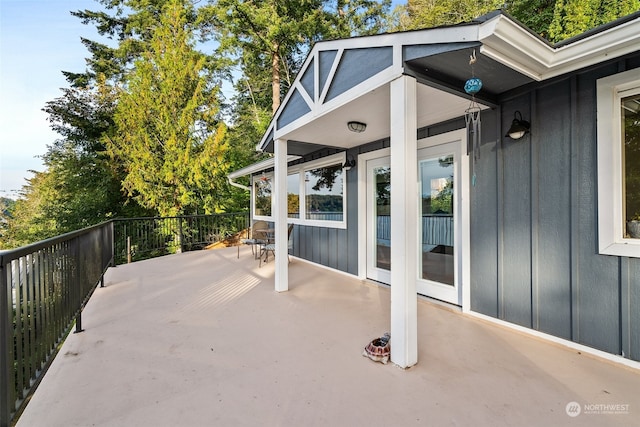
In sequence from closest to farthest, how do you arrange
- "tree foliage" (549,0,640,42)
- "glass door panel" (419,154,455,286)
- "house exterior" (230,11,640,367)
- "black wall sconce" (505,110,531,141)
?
"house exterior" (230,11,640,367)
"black wall sconce" (505,110,531,141)
"glass door panel" (419,154,455,286)
"tree foliage" (549,0,640,42)

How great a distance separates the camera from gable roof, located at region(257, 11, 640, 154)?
1790 mm

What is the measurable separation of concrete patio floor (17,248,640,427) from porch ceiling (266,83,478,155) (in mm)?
2175

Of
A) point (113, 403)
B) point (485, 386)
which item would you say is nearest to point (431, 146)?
point (485, 386)

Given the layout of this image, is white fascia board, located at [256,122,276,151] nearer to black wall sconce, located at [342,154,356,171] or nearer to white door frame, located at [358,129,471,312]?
black wall sconce, located at [342,154,356,171]

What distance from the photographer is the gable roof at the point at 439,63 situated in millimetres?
1790

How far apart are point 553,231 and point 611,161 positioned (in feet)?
2.14

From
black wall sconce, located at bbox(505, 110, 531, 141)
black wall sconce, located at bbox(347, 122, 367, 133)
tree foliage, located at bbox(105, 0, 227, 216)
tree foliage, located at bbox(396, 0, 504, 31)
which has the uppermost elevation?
tree foliage, located at bbox(396, 0, 504, 31)

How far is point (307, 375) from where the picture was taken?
2025 mm

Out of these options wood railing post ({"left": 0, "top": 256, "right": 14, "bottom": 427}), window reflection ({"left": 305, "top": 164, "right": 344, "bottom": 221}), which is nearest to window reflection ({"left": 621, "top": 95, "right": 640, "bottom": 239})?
window reflection ({"left": 305, "top": 164, "right": 344, "bottom": 221})

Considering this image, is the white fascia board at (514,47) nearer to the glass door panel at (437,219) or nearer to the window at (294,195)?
the glass door panel at (437,219)

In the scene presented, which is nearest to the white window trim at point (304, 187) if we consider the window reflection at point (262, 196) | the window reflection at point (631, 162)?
the window reflection at point (262, 196)

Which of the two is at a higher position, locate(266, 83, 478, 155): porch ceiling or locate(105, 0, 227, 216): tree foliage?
locate(105, 0, 227, 216): tree foliage

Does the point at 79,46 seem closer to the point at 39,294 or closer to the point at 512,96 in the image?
the point at 39,294

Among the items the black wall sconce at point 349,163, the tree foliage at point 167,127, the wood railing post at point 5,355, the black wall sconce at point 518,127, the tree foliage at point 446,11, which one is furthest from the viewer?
the tree foliage at point 446,11
